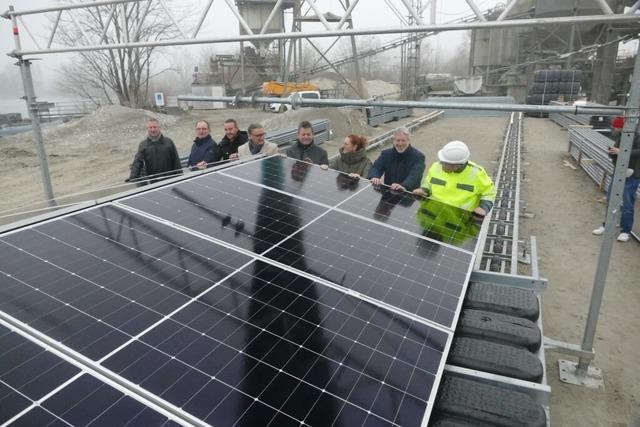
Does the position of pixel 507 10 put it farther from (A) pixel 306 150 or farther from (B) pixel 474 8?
(A) pixel 306 150

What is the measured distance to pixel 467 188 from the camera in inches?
215

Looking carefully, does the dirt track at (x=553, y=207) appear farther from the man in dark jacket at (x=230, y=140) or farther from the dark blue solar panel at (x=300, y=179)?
the man in dark jacket at (x=230, y=140)

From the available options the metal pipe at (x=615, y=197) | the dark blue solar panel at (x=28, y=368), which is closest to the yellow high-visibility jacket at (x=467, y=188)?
the metal pipe at (x=615, y=197)

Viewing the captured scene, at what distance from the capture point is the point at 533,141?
22.5 meters

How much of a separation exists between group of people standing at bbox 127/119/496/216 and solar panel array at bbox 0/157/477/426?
1187mm

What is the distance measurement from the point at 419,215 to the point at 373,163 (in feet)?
8.00

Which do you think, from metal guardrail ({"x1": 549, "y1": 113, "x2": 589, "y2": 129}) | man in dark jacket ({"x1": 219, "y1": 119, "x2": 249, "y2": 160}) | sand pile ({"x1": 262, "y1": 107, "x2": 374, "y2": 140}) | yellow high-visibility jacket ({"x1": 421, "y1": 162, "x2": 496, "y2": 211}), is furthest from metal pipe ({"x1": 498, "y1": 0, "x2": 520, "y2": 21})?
metal guardrail ({"x1": 549, "y1": 113, "x2": 589, "y2": 129})

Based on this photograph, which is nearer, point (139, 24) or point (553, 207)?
point (139, 24)

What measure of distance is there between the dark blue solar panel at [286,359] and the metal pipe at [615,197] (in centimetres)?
231

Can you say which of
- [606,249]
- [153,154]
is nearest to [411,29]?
[606,249]

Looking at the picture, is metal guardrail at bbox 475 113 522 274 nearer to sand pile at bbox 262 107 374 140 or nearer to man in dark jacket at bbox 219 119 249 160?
man in dark jacket at bbox 219 119 249 160

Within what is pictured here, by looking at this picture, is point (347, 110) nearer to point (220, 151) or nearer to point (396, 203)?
point (220, 151)

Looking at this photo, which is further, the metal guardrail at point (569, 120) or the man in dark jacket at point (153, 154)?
the metal guardrail at point (569, 120)

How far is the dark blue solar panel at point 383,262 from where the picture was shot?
344cm
